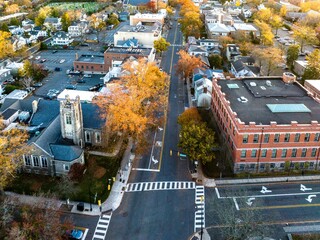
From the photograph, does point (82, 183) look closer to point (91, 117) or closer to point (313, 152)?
point (91, 117)

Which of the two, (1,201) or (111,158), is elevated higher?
(1,201)

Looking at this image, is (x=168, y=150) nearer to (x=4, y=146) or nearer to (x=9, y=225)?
(x=4, y=146)

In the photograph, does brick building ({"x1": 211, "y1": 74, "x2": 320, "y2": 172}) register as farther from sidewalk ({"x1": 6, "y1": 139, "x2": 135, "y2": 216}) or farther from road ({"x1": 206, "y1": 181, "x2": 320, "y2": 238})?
A: sidewalk ({"x1": 6, "y1": 139, "x2": 135, "y2": 216})

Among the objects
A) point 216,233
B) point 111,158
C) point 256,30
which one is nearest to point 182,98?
point 111,158

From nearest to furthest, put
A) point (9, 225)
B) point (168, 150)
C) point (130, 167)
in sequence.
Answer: point (9, 225) → point (130, 167) → point (168, 150)

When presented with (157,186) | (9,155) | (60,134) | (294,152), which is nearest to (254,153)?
(294,152)
